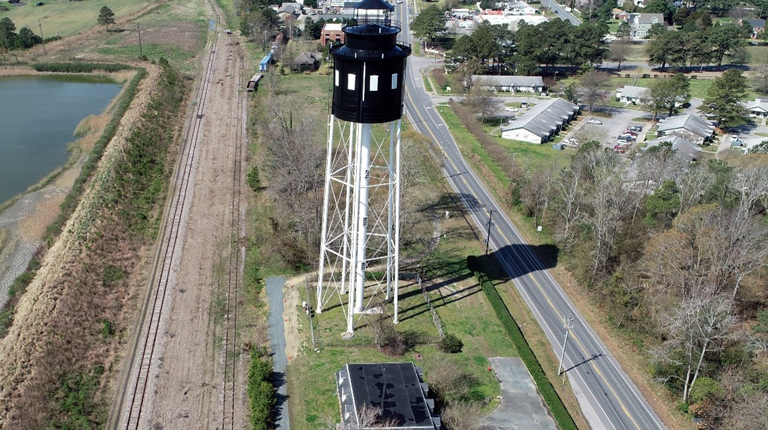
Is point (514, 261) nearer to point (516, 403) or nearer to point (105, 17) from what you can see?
point (516, 403)

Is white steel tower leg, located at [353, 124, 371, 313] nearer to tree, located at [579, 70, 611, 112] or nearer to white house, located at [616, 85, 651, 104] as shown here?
tree, located at [579, 70, 611, 112]

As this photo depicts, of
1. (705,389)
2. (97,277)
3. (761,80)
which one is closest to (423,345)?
(705,389)

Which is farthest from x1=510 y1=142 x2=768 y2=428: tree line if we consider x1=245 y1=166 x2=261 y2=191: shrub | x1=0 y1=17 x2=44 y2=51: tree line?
x1=0 y1=17 x2=44 y2=51: tree line

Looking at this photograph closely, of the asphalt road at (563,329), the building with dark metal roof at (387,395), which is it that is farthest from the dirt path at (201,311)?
the asphalt road at (563,329)

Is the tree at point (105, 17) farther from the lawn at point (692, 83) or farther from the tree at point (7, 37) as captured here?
the lawn at point (692, 83)

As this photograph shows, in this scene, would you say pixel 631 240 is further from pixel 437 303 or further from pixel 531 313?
pixel 437 303
